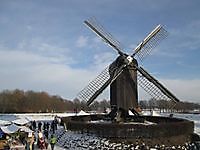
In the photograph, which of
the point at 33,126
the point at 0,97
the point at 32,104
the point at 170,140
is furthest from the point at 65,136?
the point at 0,97

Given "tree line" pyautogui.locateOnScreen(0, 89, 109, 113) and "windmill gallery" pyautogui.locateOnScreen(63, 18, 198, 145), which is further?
"tree line" pyautogui.locateOnScreen(0, 89, 109, 113)

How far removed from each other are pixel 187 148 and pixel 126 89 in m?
8.18

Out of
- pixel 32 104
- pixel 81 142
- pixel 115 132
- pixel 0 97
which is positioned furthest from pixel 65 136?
pixel 0 97

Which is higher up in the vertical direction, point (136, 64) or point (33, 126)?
point (136, 64)

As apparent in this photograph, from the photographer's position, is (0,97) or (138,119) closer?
(138,119)

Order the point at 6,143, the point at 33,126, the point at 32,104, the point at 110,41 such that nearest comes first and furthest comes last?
the point at 6,143, the point at 110,41, the point at 33,126, the point at 32,104

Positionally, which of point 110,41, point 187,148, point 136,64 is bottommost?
point 187,148

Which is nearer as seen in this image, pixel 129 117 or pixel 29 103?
pixel 129 117

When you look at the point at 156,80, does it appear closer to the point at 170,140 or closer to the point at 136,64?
the point at 136,64

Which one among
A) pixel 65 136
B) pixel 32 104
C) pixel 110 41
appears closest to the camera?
pixel 65 136

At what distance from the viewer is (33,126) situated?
40094 mm

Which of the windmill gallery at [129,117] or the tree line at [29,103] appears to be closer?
Answer: the windmill gallery at [129,117]

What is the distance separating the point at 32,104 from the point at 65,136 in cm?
9317

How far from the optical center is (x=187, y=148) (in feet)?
77.1
